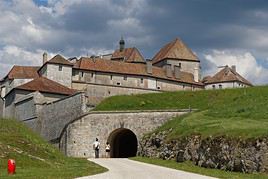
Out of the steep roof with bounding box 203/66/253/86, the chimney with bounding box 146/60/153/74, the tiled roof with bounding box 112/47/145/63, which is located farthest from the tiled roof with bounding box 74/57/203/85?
the steep roof with bounding box 203/66/253/86

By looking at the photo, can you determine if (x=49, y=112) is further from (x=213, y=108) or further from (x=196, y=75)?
(x=196, y=75)

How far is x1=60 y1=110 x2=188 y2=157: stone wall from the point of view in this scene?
4434 cm

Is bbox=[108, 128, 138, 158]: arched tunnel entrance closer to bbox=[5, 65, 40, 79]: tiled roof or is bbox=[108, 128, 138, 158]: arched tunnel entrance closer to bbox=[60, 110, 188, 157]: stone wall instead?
bbox=[60, 110, 188, 157]: stone wall

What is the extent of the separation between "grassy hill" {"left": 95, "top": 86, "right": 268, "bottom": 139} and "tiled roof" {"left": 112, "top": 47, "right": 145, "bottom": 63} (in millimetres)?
39011

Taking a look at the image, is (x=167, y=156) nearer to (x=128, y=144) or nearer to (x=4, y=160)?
(x=4, y=160)

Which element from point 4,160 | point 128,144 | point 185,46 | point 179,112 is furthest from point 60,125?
point 185,46

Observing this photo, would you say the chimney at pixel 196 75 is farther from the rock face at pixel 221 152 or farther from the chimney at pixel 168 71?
the rock face at pixel 221 152

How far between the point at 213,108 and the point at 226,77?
184 ft

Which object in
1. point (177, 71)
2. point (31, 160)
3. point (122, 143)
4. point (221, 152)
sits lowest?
point (31, 160)

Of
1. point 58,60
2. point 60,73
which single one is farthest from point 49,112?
point 58,60

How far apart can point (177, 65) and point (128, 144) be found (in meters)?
43.6

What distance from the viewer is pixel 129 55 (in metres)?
94.0

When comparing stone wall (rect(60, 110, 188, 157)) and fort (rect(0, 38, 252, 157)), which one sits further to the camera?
Answer: fort (rect(0, 38, 252, 157))

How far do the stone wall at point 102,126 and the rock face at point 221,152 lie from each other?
35.7 feet
